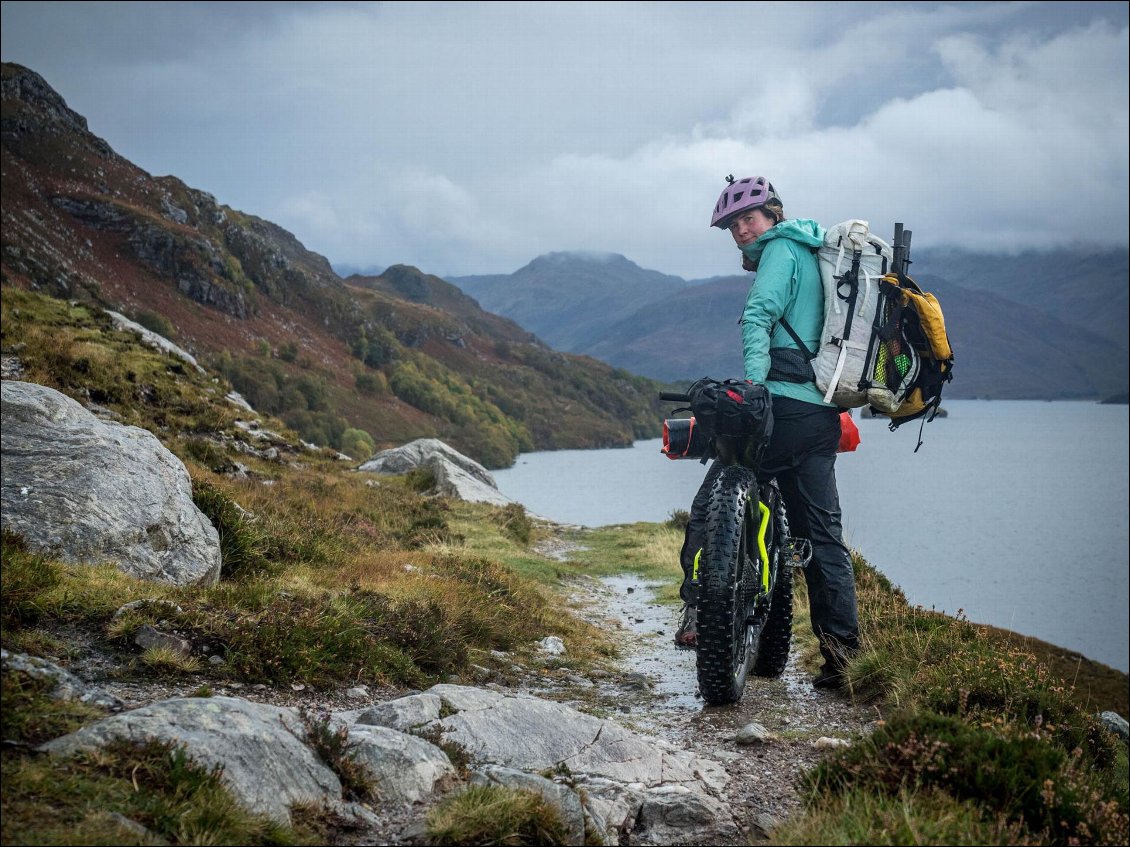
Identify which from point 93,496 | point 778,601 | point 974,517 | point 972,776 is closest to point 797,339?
point 778,601

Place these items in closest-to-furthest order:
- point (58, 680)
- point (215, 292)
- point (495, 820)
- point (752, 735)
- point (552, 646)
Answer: point (495, 820) → point (58, 680) → point (752, 735) → point (552, 646) → point (215, 292)

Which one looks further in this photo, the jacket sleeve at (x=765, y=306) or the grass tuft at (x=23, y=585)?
the jacket sleeve at (x=765, y=306)

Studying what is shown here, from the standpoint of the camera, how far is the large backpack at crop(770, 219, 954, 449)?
6.03 m

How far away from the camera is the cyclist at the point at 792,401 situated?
6.11 meters

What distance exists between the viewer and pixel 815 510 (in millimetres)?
6500

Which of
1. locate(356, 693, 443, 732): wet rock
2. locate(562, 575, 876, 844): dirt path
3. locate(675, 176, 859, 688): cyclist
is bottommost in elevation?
locate(562, 575, 876, 844): dirt path

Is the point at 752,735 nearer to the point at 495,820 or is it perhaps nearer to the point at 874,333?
the point at 495,820

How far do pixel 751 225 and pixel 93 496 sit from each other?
604cm

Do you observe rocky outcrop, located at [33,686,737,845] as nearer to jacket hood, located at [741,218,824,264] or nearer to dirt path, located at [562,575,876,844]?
dirt path, located at [562,575,876,844]

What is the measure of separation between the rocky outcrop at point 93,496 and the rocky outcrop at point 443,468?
1540 centimetres

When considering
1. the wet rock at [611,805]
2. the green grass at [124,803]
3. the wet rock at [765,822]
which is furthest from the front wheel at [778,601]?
the green grass at [124,803]

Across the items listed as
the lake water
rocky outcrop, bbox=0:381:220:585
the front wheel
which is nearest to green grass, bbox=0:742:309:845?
rocky outcrop, bbox=0:381:220:585

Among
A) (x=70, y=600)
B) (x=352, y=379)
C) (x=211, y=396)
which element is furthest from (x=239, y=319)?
(x=70, y=600)

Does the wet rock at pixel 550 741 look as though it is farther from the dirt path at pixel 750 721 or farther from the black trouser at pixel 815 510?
the black trouser at pixel 815 510
